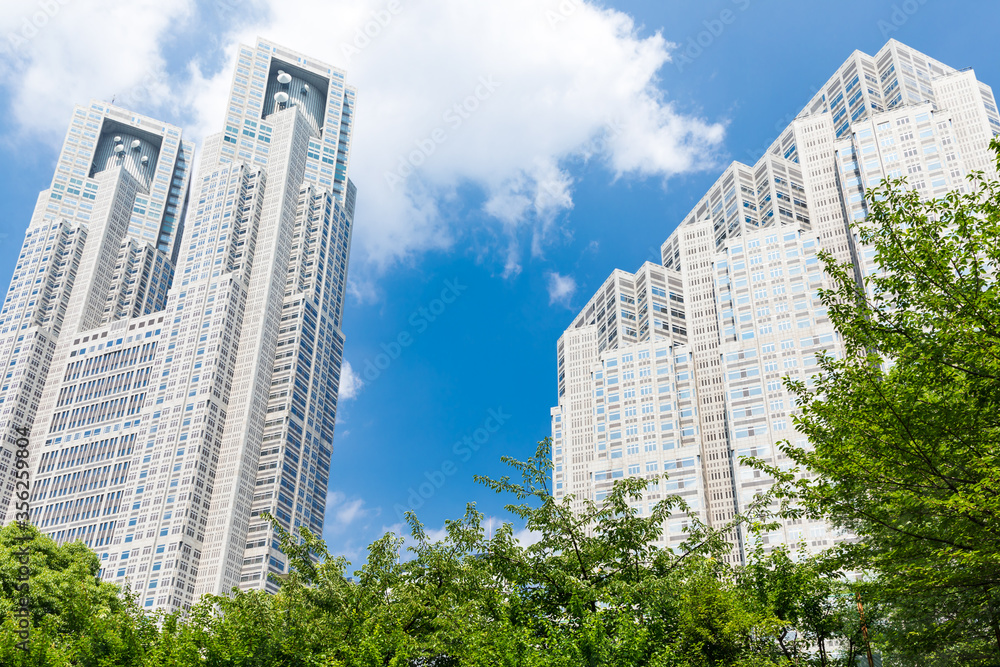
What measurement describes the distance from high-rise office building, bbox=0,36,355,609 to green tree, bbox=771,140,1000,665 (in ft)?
392

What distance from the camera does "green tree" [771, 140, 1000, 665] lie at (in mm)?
18016

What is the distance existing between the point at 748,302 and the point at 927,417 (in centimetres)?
11038

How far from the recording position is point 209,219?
16438cm

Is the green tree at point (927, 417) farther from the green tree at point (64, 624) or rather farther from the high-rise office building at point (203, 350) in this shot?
the high-rise office building at point (203, 350)

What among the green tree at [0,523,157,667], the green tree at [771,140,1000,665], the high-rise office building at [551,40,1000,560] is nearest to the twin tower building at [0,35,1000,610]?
the high-rise office building at [551,40,1000,560]

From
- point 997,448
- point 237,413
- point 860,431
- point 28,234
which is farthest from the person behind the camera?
point 28,234

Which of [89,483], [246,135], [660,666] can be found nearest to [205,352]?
[89,483]

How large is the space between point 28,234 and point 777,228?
528 feet

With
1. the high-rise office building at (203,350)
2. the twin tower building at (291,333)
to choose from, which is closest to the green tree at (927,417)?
the twin tower building at (291,333)

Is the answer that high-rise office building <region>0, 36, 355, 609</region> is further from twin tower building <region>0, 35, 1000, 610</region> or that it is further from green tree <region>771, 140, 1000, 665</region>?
green tree <region>771, 140, 1000, 665</region>

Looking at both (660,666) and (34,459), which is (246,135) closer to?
(34,459)

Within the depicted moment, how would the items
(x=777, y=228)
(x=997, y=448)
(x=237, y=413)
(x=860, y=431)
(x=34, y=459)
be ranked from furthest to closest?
(x=34, y=459) → (x=237, y=413) → (x=777, y=228) → (x=860, y=431) → (x=997, y=448)

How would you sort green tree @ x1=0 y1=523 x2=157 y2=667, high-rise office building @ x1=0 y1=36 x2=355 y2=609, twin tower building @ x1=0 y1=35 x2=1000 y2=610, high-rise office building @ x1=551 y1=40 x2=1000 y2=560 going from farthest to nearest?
high-rise office building @ x1=0 y1=36 x2=355 y2=609, twin tower building @ x1=0 y1=35 x2=1000 y2=610, high-rise office building @ x1=551 y1=40 x2=1000 y2=560, green tree @ x1=0 y1=523 x2=157 y2=667

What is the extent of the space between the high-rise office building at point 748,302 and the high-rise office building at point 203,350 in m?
53.4
